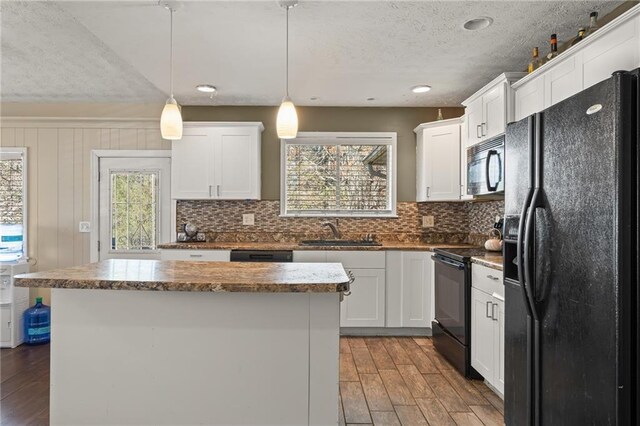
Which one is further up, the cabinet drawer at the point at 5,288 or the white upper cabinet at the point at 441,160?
the white upper cabinet at the point at 441,160

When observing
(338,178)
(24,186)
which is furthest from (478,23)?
(24,186)

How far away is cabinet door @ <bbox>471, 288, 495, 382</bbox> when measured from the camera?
2.58m

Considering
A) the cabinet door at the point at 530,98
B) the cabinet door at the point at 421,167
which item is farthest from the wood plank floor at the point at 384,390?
the cabinet door at the point at 530,98

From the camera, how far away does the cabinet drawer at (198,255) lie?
3703mm

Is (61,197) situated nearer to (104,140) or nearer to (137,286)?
(104,140)

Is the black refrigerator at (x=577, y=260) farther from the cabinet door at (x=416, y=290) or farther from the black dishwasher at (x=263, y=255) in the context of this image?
the black dishwasher at (x=263, y=255)

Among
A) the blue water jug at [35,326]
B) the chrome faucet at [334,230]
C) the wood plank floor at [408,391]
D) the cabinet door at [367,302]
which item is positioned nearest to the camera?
the wood plank floor at [408,391]

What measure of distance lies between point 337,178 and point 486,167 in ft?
6.00

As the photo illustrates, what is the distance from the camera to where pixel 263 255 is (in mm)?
3662

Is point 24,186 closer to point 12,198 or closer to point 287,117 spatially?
point 12,198

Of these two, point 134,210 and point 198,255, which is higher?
point 134,210

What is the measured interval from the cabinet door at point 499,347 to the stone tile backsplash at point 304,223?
1.87 meters

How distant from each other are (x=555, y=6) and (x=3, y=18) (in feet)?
11.3

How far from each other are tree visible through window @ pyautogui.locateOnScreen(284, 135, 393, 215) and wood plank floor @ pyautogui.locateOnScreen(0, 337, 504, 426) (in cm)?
159
